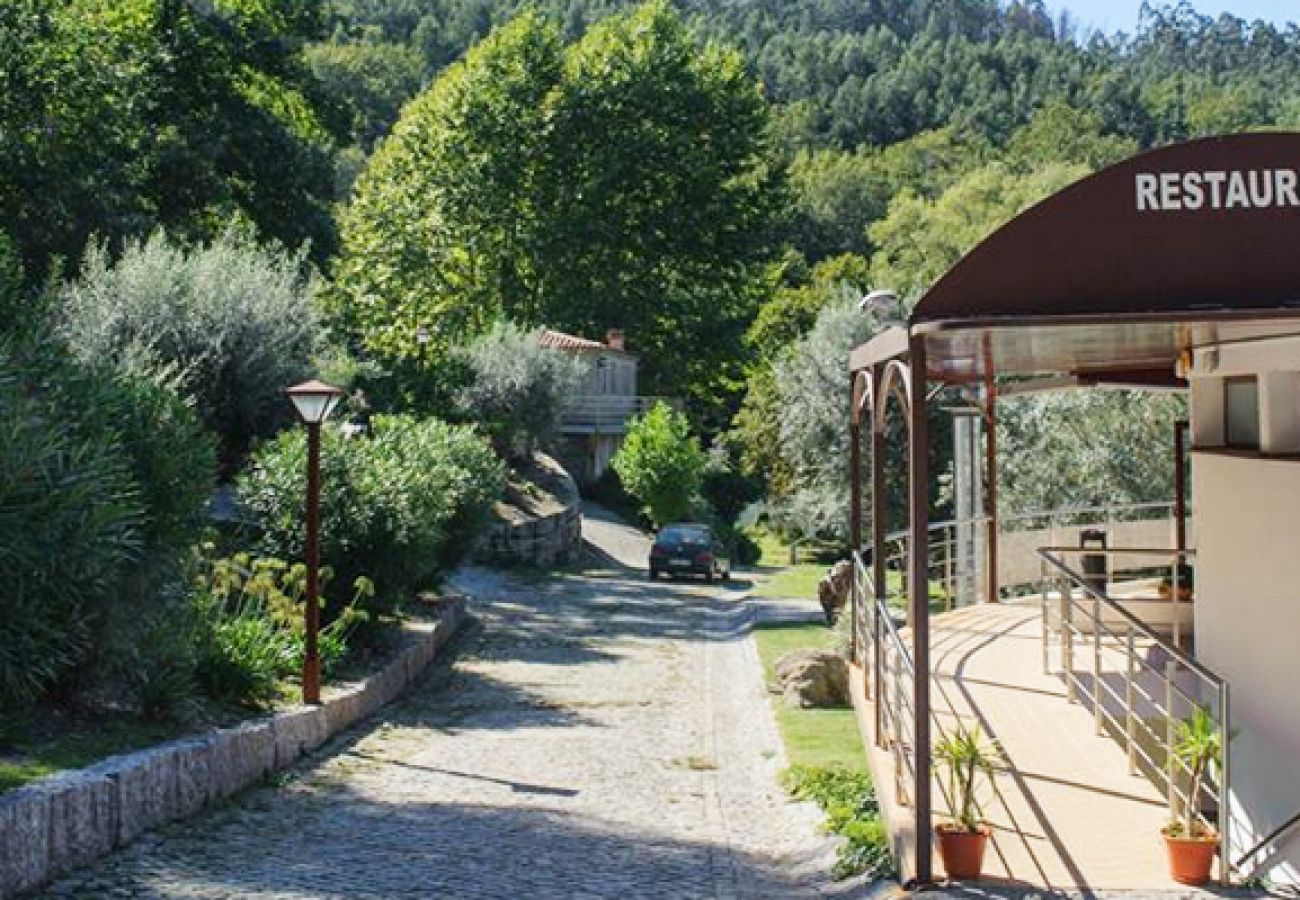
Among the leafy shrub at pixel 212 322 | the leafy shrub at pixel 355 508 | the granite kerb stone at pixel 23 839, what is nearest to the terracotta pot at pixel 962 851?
the granite kerb stone at pixel 23 839

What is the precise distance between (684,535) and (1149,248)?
28.1 metres

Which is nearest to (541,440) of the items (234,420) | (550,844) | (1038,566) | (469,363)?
(469,363)

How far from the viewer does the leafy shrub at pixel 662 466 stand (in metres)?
42.7

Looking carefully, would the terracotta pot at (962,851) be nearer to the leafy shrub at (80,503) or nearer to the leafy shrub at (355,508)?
the leafy shrub at (80,503)

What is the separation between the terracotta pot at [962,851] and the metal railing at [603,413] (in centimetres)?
4484

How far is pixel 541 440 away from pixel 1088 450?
2043cm

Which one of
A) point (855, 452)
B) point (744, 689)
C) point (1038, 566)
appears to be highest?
point (855, 452)

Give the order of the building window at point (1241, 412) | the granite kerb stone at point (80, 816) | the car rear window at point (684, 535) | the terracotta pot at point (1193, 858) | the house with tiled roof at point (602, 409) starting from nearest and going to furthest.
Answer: the terracotta pot at point (1193, 858)
the granite kerb stone at point (80, 816)
the building window at point (1241, 412)
the car rear window at point (684, 535)
the house with tiled roof at point (602, 409)

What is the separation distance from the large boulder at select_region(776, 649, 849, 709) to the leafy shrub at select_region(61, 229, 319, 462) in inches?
390

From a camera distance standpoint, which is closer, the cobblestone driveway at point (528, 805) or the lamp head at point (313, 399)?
the cobblestone driveway at point (528, 805)

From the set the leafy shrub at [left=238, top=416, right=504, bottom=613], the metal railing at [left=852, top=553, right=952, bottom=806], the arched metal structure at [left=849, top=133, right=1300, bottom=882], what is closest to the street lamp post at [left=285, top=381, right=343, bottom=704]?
the leafy shrub at [left=238, top=416, right=504, bottom=613]

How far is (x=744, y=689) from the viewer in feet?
56.6

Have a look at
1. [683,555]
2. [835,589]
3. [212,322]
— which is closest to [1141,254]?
[835,589]

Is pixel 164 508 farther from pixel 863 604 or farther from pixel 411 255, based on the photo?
pixel 411 255
